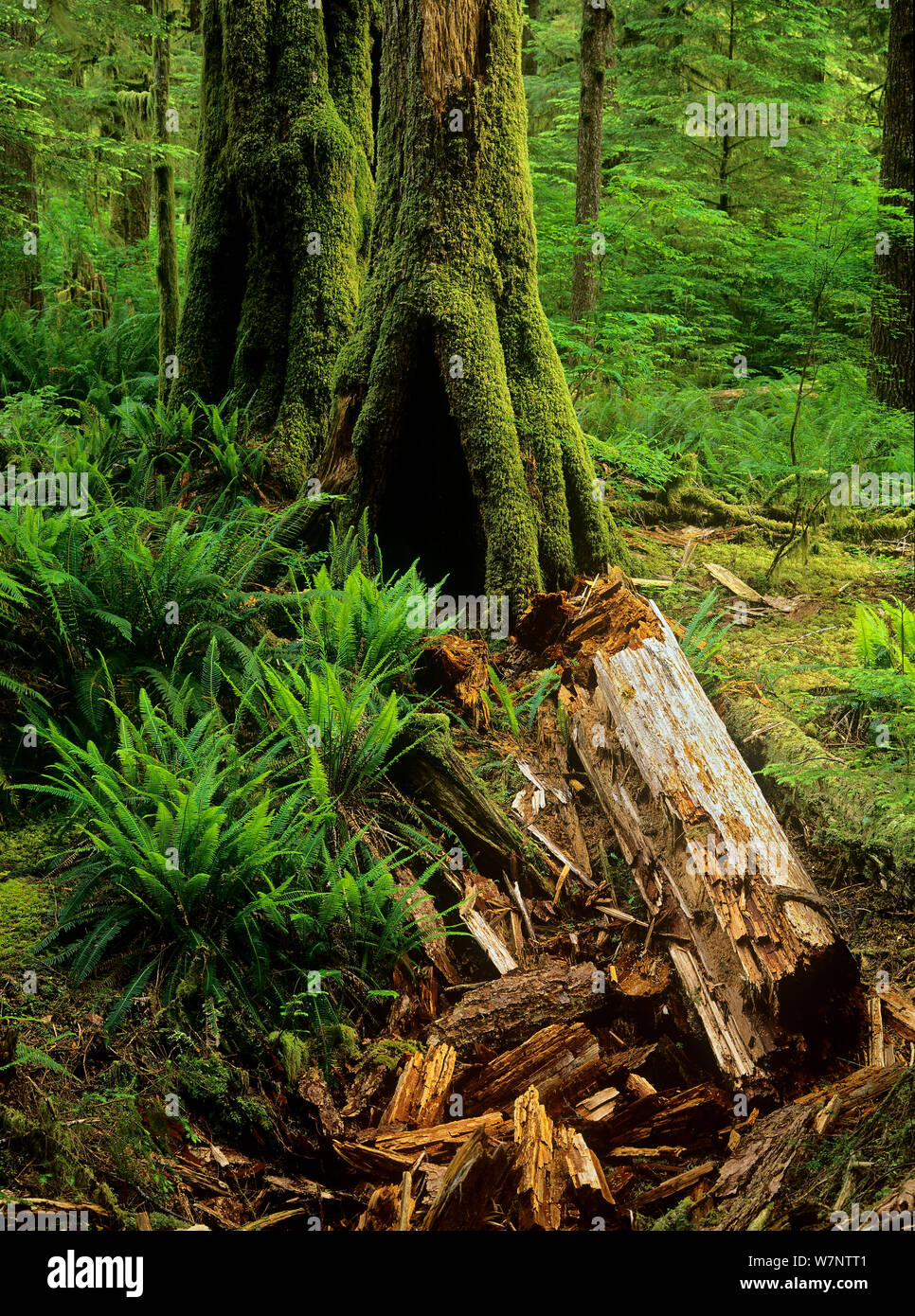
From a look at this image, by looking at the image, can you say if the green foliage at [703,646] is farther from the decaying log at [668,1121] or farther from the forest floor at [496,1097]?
the decaying log at [668,1121]

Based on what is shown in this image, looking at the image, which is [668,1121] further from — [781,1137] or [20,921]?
[20,921]

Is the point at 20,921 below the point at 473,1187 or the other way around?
the other way around

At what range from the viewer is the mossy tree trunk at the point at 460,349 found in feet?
15.2

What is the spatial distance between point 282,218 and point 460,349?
2.32 meters

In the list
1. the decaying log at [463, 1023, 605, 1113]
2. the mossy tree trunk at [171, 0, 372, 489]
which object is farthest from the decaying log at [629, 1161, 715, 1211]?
the mossy tree trunk at [171, 0, 372, 489]

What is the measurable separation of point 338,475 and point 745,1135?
12.8ft

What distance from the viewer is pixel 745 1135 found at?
2.54 meters

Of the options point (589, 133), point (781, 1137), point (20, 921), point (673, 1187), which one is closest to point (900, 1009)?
point (781, 1137)

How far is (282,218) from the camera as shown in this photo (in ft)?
19.9

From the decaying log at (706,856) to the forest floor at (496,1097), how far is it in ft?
0.37

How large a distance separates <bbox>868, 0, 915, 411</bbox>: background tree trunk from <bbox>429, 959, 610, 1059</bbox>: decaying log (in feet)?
29.9

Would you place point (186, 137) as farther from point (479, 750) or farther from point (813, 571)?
point (479, 750)

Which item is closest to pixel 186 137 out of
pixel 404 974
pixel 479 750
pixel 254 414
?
pixel 254 414
